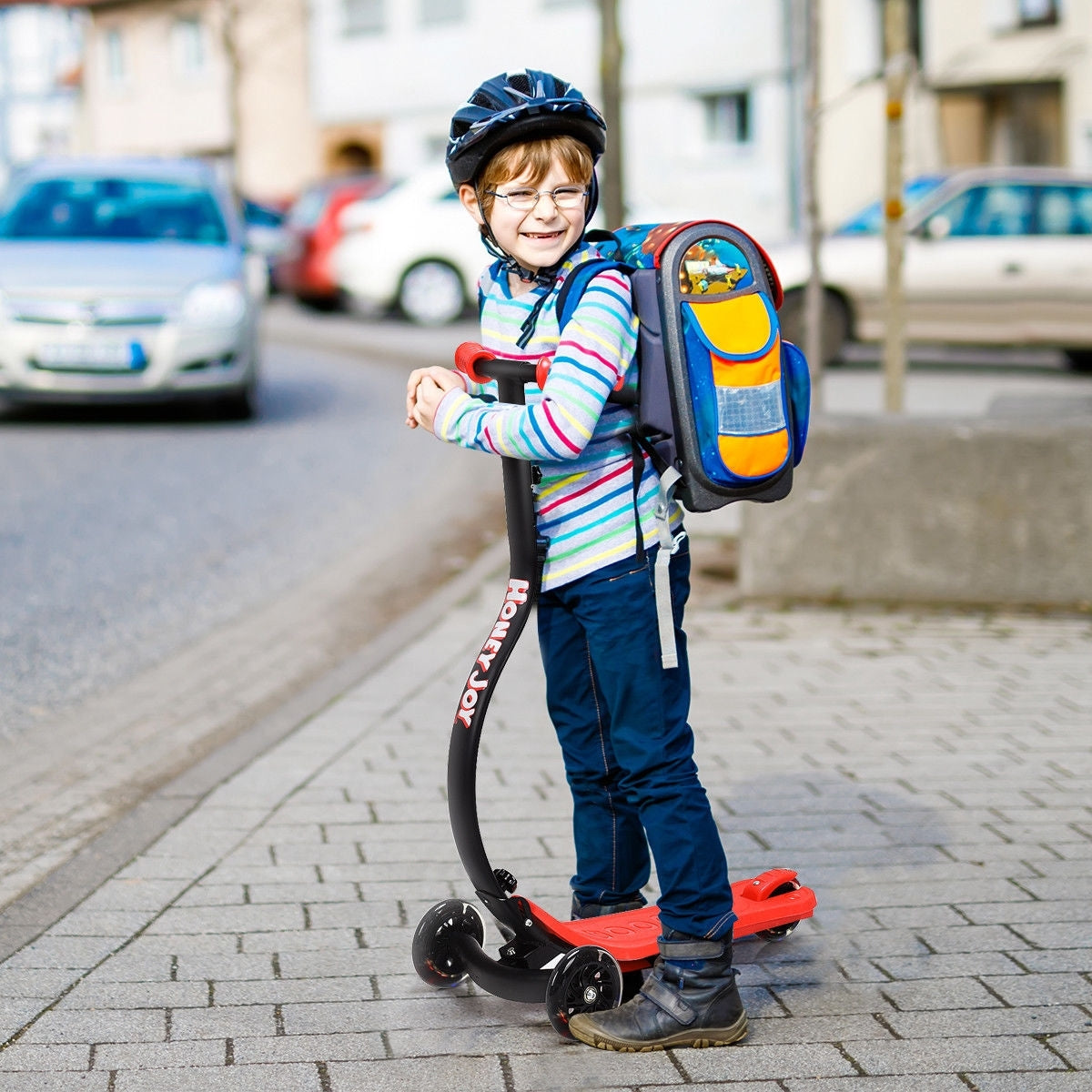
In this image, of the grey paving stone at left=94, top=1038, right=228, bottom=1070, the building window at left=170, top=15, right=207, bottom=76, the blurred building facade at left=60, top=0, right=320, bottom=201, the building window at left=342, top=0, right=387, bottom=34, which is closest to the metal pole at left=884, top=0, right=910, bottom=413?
the grey paving stone at left=94, top=1038, right=228, bottom=1070

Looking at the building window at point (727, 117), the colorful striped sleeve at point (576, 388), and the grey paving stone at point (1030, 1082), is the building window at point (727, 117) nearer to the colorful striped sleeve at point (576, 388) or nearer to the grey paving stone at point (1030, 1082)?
the colorful striped sleeve at point (576, 388)

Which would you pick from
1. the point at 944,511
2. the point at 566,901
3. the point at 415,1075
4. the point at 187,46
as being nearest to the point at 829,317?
the point at 944,511

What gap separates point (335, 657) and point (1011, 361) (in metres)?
11.9

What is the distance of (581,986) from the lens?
317 cm

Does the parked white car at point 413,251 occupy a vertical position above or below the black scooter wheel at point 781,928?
above

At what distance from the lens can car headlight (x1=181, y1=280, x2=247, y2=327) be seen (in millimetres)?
11789

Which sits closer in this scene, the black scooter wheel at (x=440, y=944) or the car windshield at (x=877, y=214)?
the black scooter wheel at (x=440, y=944)

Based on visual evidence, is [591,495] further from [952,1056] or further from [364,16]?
[364,16]

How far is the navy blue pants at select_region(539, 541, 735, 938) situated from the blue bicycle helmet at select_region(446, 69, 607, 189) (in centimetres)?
74

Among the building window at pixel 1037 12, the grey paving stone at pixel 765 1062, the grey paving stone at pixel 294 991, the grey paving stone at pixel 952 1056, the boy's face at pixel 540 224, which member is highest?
the building window at pixel 1037 12

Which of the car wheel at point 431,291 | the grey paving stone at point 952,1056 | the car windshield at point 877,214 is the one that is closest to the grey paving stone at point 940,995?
the grey paving stone at point 952,1056

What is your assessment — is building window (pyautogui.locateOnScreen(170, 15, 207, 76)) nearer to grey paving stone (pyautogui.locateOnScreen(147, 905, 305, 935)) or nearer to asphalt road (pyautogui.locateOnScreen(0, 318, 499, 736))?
asphalt road (pyautogui.locateOnScreen(0, 318, 499, 736))

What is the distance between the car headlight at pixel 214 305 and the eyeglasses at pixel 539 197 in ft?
29.7

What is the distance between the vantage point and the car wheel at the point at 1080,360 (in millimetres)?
15939
